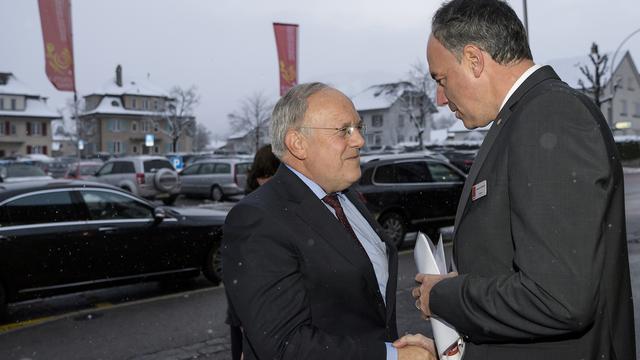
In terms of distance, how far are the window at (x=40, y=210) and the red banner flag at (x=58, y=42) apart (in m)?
11.9

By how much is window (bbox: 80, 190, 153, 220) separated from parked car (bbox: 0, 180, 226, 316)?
1 cm

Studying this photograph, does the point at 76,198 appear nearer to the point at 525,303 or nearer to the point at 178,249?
the point at 178,249

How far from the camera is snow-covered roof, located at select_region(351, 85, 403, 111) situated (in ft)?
242

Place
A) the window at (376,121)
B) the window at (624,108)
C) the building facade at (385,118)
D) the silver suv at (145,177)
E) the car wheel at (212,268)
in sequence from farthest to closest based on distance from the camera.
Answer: the window at (376,121), the building facade at (385,118), the window at (624,108), the silver suv at (145,177), the car wheel at (212,268)

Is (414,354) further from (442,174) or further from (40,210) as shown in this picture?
(442,174)

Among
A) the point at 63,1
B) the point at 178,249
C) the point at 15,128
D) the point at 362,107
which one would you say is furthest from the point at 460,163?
the point at 15,128

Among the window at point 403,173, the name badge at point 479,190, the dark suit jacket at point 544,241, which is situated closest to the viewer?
the dark suit jacket at point 544,241

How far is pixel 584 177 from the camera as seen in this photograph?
1460mm

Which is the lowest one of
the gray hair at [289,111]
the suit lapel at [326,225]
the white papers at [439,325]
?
the white papers at [439,325]

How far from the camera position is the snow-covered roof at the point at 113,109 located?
270 feet

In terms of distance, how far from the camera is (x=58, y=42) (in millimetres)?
17609

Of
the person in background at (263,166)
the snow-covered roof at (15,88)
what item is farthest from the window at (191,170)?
the snow-covered roof at (15,88)

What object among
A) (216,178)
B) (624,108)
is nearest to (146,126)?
(624,108)

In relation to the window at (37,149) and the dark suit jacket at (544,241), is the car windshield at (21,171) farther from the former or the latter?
the window at (37,149)
